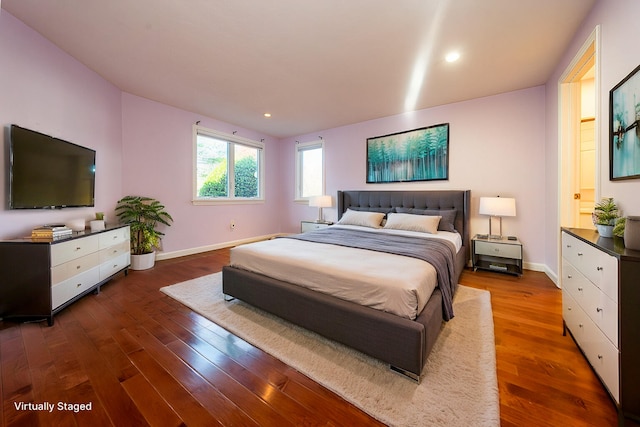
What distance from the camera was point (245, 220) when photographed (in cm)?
554

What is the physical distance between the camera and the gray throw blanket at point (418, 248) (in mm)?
1948

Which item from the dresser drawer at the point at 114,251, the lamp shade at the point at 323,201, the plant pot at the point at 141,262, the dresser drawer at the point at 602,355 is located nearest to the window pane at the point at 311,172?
the lamp shade at the point at 323,201

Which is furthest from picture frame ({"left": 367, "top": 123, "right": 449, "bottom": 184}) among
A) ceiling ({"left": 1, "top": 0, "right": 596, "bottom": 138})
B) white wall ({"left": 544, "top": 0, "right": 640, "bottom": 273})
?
white wall ({"left": 544, "top": 0, "right": 640, "bottom": 273})

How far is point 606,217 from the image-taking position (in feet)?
5.33

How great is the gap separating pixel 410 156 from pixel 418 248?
2.43 metres

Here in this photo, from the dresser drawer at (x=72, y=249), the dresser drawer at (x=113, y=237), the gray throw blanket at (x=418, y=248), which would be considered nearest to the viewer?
the gray throw blanket at (x=418, y=248)

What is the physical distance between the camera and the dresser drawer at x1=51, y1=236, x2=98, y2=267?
6.88 ft

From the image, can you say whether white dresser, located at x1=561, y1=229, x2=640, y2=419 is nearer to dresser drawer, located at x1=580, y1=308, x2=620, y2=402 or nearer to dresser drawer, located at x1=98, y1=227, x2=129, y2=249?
dresser drawer, located at x1=580, y1=308, x2=620, y2=402

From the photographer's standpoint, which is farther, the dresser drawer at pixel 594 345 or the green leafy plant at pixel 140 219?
the green leafy plant at pixel 140 219

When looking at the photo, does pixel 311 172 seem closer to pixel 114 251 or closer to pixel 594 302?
pixel 114 251

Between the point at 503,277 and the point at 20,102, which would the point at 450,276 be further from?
the point at 20,102

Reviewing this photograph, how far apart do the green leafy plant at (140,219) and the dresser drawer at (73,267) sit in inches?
36.2

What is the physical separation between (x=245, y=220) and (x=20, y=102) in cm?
366

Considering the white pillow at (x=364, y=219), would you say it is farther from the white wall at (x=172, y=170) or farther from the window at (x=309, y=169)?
the white wall at (x=172, y=170)
